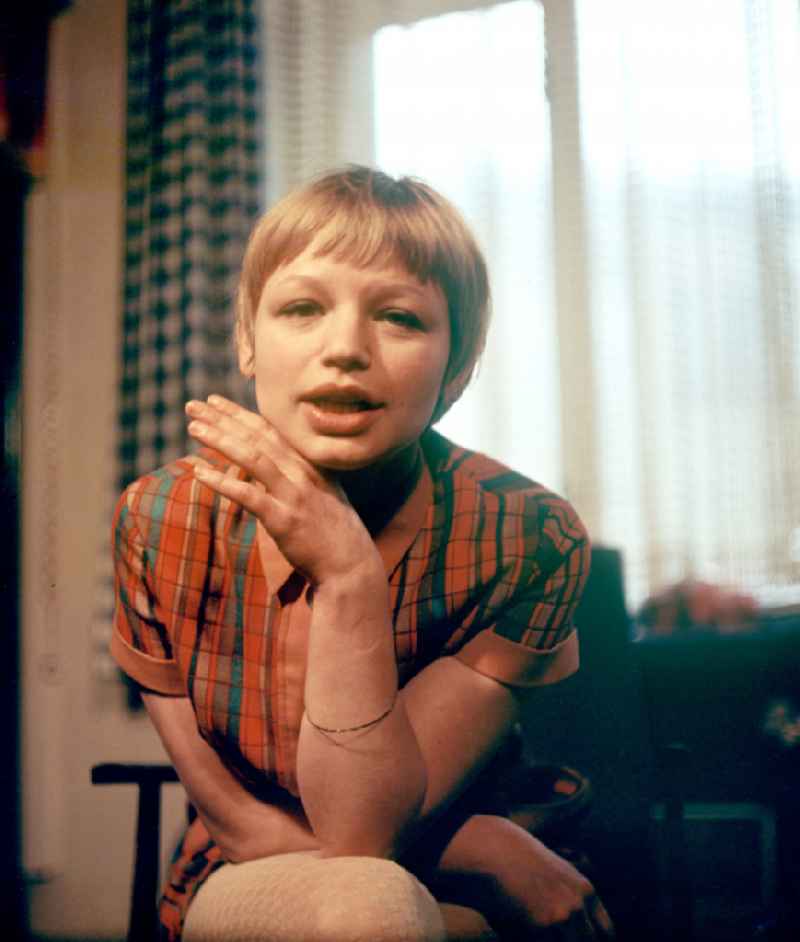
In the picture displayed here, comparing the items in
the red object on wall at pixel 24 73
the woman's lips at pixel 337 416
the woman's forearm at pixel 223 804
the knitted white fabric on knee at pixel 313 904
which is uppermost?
the red object on wall at pixel 24 73

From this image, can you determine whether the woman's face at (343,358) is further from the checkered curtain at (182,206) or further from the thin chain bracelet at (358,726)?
the checkered curtain at (182,206)

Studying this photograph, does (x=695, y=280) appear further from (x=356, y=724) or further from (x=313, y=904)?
(x=313, y=904)

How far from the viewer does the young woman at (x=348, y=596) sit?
605 mm

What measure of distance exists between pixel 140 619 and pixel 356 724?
23 cm

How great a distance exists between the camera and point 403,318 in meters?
0.64

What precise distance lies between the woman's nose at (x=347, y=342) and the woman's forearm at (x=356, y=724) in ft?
0.50

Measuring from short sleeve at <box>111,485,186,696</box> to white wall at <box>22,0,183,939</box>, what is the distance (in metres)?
0.26

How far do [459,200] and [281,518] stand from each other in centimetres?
43

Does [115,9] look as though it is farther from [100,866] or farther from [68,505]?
[100,866]

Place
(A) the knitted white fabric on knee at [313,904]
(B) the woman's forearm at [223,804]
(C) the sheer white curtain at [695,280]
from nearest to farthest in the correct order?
(A) the knitted white fabric on knee at [313,904]
(B) the woman's forearm at [223,804]
(C) the sheer white curtain at [695,280]

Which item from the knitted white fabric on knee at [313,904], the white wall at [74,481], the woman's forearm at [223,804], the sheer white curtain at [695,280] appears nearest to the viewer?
the knitted white fabric on knee at [313,904]

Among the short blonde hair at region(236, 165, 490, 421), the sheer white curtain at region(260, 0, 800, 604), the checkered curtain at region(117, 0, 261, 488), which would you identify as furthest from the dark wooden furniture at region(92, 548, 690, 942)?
the checkered curtain at region(117, 0, 261, 488)

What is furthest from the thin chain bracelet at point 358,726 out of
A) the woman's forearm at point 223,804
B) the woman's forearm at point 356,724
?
the woman's forearm at point 223,804

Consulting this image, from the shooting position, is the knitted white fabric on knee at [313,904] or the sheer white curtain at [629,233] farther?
the sheer white curtain at [629,233]
